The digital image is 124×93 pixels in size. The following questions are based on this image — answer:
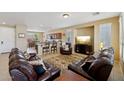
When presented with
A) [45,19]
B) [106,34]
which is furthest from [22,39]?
[106,34]

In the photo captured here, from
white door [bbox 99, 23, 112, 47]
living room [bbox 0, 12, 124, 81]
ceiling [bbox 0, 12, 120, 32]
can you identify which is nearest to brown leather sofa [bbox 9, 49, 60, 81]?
living room [bbox 0, 12, 124, 81]

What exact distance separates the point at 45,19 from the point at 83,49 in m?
0.91

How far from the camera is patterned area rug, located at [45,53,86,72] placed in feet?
7.67

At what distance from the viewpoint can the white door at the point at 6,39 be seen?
2.19 meters

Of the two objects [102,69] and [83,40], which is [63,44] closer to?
[83,40]

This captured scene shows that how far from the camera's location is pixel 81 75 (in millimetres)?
2139

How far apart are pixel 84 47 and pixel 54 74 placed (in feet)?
2.56

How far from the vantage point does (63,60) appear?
2410mm
